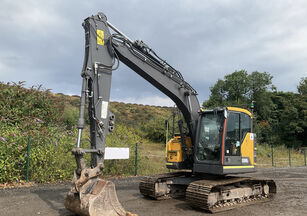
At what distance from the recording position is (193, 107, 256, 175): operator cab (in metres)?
6.79

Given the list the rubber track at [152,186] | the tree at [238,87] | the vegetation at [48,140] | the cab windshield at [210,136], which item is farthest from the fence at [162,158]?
the tree at [238,87]

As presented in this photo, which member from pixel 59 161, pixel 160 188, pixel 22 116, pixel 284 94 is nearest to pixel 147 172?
pixel 59 161

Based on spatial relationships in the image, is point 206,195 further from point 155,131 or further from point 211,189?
point 155,131

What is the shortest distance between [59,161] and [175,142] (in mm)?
4957

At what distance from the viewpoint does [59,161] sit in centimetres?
1012

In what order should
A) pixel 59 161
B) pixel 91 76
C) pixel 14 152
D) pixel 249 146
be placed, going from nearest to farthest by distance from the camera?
pixel 91 76 → pixel 249 146 → pixel 14 152 → pixel 59 161

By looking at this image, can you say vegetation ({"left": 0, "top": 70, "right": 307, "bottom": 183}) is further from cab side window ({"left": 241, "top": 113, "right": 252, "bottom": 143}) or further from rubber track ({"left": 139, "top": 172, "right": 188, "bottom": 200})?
rubber track ({"left": 139, "top": 172, "right": 188, "bottom": 200})

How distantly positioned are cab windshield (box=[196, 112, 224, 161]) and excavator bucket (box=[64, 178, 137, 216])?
290 cm

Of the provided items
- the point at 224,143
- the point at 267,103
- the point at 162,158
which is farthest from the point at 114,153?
the point at 267,103

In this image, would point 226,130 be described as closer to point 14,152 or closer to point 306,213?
point 306,213

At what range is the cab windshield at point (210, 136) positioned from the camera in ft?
22.7

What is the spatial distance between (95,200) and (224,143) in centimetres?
360

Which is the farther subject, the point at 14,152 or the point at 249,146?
the point at 14,152

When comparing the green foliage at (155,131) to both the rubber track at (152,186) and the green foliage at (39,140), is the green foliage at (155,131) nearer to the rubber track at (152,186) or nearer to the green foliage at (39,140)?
the green foliage at (39,140)
